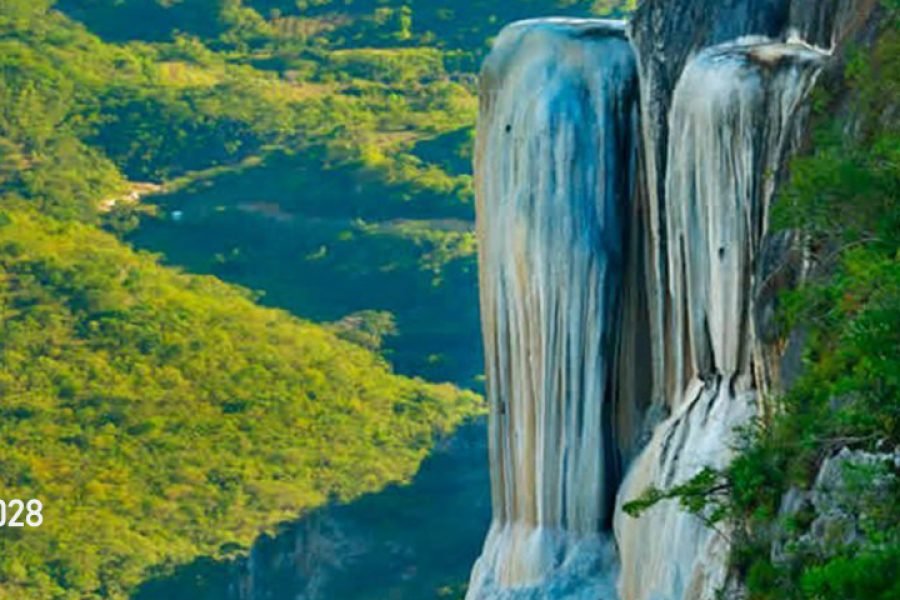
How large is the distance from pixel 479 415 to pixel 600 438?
60835mm

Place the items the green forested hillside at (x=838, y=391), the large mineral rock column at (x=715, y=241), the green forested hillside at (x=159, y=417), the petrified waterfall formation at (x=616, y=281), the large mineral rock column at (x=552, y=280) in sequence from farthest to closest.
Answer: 1. the green forested hillside at (x=159, y=417)
2. the large mineral rock column at (x=552, y=280)
3. the petrified waterfall formation at (x=616, y=281)
4. the large mineral rock column at (x=715, y=241)
5. the green forested hillside at (x=838, y=391)

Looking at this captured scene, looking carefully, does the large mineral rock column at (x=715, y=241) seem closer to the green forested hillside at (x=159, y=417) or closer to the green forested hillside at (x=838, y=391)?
the green forested hillside at (x=838, y=391)

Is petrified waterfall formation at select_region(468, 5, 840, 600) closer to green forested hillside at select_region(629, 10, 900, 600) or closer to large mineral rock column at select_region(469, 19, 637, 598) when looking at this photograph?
large mineral rock column at select_region(469, 19, 637, 598)

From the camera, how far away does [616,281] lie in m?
13.5

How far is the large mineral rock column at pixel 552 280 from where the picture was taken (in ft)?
44.5

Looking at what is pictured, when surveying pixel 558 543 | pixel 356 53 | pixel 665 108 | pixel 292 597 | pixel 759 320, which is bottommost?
pixel 292 597

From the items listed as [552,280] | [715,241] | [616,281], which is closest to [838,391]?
[715,241]

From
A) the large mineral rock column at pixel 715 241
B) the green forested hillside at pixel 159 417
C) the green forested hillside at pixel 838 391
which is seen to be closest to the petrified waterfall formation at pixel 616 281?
the large mineral rock column at pixel 715 241

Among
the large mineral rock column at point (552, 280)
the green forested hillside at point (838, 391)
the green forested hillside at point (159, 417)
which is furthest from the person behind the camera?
A: the green forested hillside at point (159, 417)

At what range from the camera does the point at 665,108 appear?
1284cm

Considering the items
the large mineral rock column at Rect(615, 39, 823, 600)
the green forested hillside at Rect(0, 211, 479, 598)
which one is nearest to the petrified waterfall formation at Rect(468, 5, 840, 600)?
the large mineral rock column at Rect(615, 39, 823, 600)

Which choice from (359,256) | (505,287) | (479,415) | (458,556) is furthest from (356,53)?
(505,287)

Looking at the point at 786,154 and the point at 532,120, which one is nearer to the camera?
the point at 786,154

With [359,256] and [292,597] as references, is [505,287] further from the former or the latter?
[359,256]
